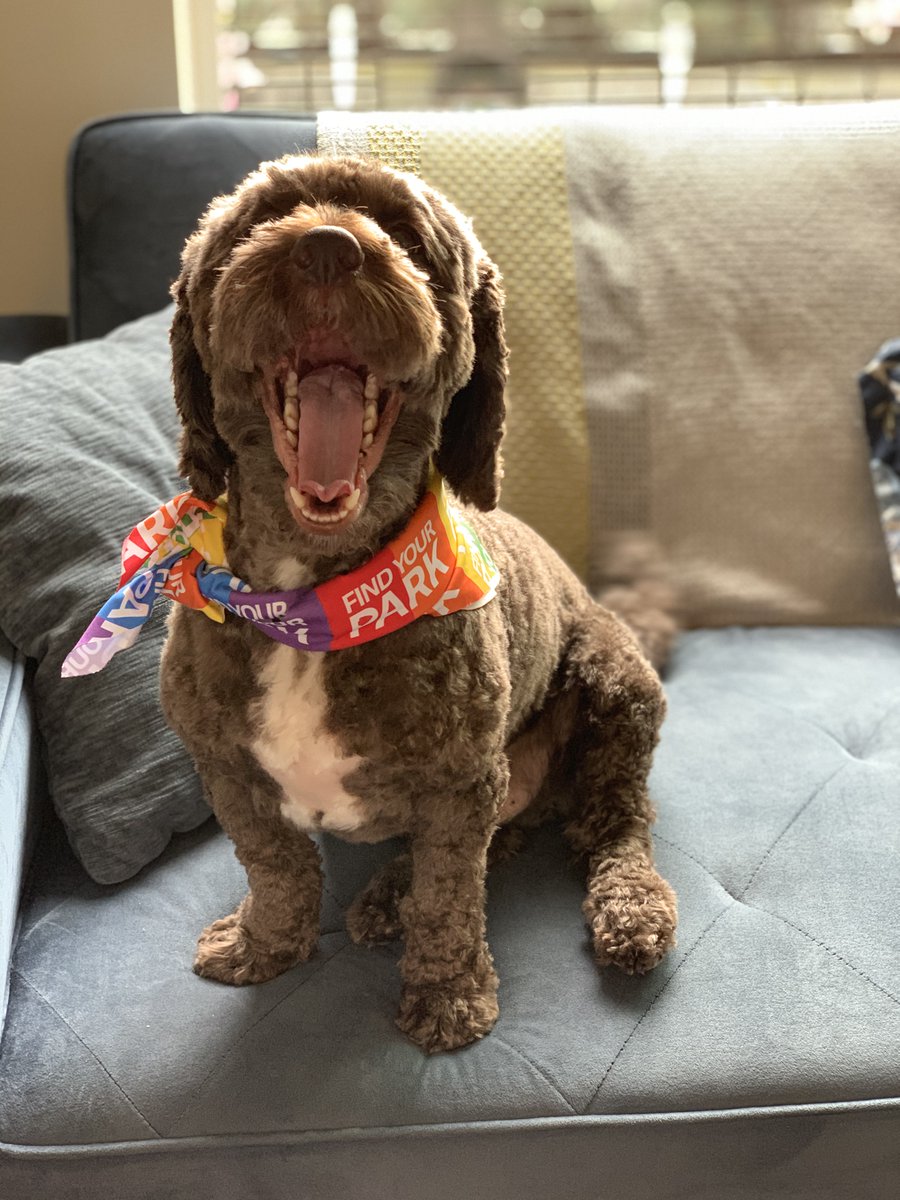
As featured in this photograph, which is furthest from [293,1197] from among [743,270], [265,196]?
[743,270]

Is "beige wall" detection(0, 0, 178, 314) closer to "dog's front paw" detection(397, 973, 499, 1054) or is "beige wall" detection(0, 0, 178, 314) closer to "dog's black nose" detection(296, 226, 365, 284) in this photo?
"dog's black nose" detection(296, 226, 365, 284)

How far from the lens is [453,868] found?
3.84 ft

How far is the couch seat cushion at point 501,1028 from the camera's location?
3.53 feet

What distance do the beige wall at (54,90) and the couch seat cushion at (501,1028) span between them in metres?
1.19

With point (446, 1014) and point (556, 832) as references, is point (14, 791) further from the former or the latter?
point (556, 832)

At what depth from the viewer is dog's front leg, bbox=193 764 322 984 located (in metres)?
1.20

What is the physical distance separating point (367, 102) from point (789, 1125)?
2092 millimetres

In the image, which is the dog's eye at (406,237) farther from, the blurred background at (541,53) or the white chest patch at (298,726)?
the blurred background at (541,53)

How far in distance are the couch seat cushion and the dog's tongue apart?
0.53 metres

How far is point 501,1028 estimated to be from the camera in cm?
116

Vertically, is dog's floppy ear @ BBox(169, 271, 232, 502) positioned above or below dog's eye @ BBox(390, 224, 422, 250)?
below

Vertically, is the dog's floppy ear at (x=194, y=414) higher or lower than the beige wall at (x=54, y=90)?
lower

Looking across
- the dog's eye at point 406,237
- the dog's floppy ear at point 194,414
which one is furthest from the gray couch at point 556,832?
the dog's eye at point 406,237

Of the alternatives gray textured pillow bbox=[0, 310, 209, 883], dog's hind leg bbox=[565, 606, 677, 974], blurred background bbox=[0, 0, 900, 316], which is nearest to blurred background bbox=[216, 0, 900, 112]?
blurred background bbox=[0, 0, 900, 316]
